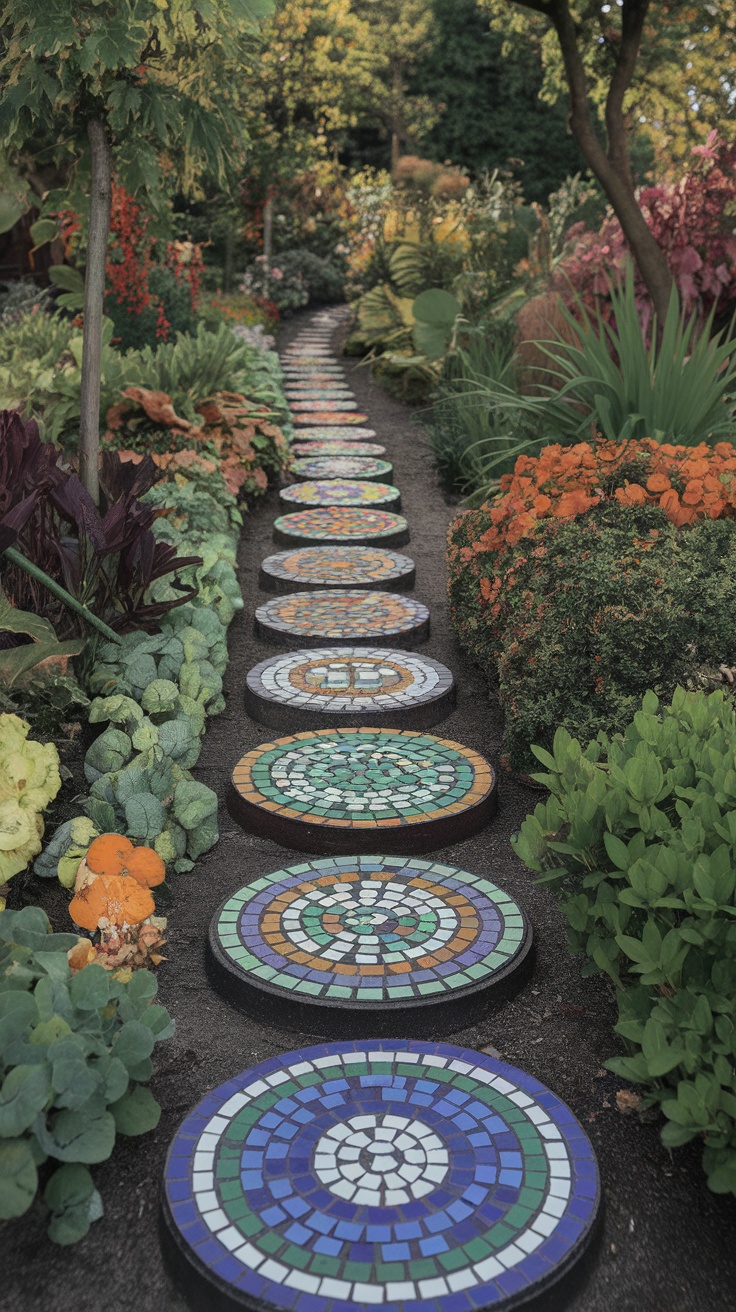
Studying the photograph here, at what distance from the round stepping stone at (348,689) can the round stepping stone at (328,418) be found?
518cm

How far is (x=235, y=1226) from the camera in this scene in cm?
172

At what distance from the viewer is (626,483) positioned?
365cm

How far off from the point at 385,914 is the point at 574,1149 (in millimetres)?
828

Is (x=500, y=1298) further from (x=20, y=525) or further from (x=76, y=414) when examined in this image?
(x=76, y=414)

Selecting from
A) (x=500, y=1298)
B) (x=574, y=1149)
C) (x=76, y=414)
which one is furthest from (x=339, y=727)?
(x=76, y=414)

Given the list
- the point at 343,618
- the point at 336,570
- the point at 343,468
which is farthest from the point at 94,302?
the point at 343,468

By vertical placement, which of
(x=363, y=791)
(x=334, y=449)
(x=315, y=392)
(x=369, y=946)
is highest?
(x=369, y=946)

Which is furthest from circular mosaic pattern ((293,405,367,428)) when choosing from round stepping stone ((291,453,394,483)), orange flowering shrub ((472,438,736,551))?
orange flowering shrub ((472,438,736,551))

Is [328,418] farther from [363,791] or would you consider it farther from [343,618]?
[363,791]

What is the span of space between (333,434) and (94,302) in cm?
486

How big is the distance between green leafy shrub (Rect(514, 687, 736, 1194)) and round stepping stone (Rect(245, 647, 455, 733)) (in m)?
1.49

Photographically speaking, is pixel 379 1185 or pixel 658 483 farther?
pixel 658 483

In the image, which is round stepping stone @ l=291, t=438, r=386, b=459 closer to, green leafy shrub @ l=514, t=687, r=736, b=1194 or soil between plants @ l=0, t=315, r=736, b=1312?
soil between plants @ l=0, t=315, r=736, b=1312

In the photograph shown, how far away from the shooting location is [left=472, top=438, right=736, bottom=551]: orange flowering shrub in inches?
139
